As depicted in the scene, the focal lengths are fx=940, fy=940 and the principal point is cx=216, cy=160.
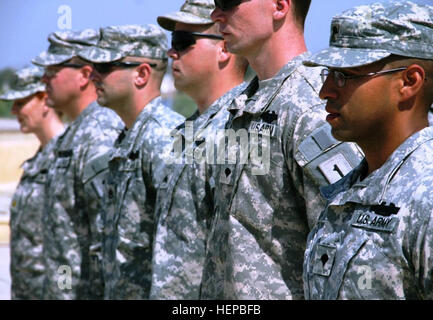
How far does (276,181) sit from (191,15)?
6.65ft

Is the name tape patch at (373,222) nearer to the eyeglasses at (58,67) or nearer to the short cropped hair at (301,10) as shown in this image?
the short cropped hair at (301,10)

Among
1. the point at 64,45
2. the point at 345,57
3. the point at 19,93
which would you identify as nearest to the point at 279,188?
the point at 345,57

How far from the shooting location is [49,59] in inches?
310

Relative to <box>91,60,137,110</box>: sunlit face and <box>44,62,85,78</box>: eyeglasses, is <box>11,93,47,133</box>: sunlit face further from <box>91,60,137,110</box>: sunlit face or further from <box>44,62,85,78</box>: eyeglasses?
<box>91,60,137,110</box>: sunlit face

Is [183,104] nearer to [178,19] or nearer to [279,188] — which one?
[178,19]

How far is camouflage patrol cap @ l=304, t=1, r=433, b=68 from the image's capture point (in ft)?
10.3

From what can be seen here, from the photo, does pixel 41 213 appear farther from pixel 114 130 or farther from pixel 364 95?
pixel 364 95

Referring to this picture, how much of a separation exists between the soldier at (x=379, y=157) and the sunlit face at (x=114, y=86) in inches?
126

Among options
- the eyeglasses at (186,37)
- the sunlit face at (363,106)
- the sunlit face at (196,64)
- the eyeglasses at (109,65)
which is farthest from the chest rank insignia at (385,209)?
the eyeglasses at (109,65)
